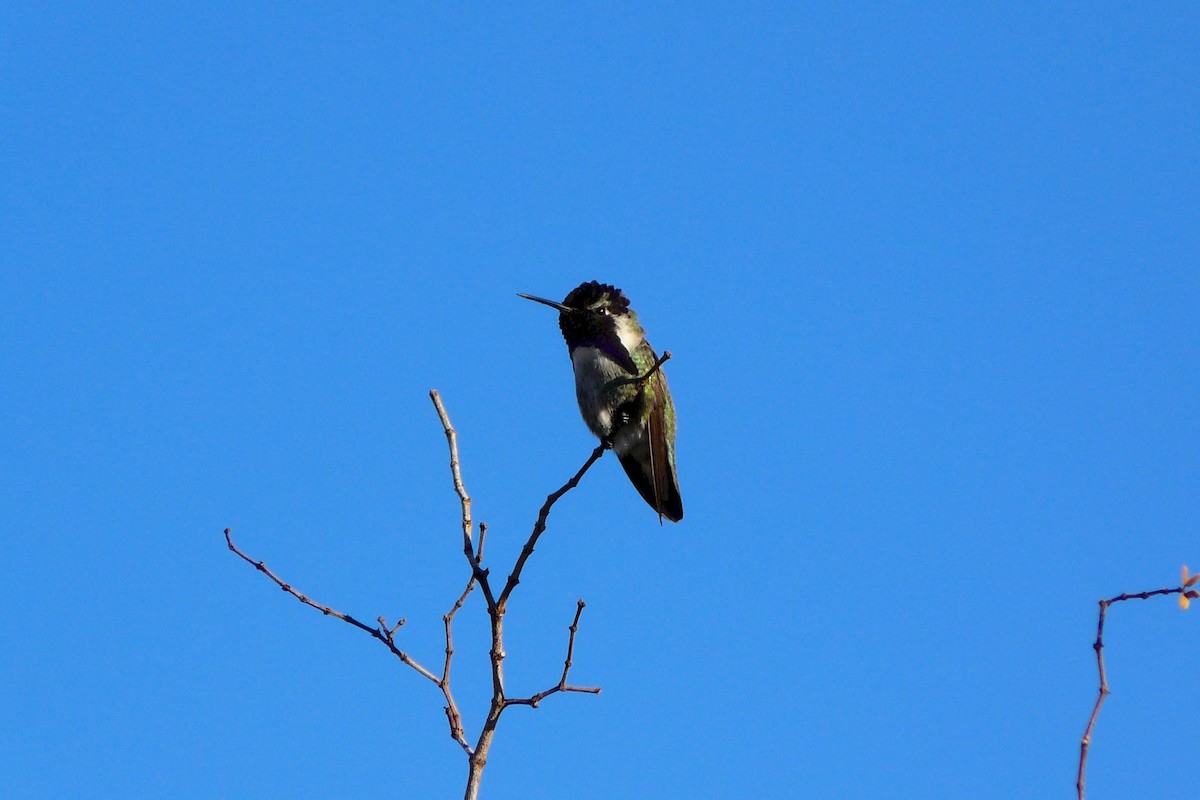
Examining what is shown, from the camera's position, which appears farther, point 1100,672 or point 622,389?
point 622,389

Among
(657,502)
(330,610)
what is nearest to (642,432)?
(657,502)

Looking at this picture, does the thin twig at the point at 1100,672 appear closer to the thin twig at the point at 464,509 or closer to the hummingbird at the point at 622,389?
the thin twig at the point at 464,509

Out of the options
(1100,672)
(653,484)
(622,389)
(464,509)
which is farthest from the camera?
(653,484)

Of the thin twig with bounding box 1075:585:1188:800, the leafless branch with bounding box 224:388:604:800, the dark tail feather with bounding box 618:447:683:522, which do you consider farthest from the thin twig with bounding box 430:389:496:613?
the dark tail feather with bounding box 618:447:683:522

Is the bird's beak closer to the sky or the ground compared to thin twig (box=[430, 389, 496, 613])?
closer to the sky

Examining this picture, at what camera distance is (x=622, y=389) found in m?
6.55

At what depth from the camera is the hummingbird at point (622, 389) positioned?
661 centimetres

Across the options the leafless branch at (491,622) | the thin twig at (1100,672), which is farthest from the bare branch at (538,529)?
the thin twig at (1100,672)

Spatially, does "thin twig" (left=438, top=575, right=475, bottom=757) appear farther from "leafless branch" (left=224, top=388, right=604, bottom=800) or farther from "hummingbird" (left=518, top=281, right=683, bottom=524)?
"hummingbird" (left=518, top=281, right=683, bottom=524)

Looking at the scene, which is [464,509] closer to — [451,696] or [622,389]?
[451,696]

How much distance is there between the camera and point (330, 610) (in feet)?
11.9

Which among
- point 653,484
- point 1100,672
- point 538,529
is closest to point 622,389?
point 653,484

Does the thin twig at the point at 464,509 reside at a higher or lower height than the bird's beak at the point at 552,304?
lower

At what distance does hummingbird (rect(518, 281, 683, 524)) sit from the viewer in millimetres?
6605
